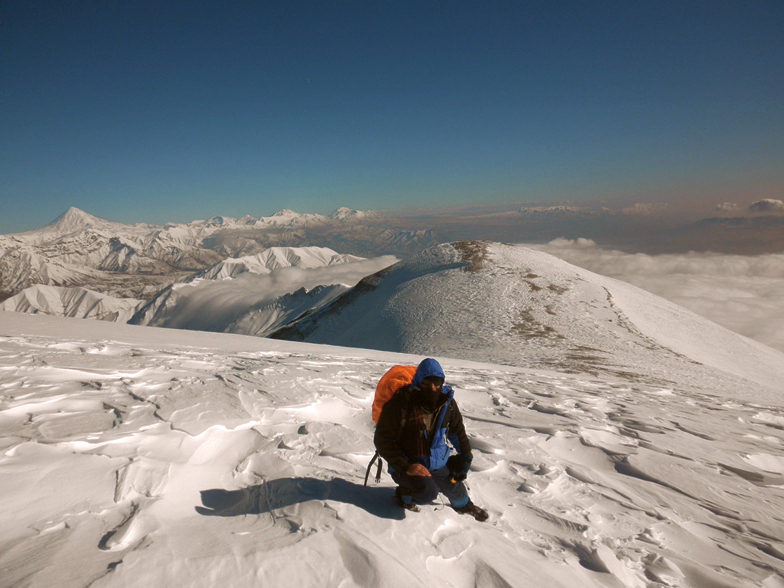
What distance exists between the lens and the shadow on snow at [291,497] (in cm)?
419

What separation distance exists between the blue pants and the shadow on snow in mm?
307

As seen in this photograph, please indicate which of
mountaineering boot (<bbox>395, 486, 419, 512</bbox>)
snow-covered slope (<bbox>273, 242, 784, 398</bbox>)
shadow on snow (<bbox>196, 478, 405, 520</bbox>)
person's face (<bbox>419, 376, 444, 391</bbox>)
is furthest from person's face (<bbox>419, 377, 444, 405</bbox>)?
snow-covered slope (<bbox>273, 242, 784, 398</bbox>)

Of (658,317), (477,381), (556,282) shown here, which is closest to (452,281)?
(556,282)

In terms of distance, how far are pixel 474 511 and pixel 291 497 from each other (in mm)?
2262

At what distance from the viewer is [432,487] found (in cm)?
433

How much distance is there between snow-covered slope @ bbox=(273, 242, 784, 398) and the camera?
83.7ft

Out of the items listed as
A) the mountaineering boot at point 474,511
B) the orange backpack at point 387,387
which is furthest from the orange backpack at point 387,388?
the mountaineering boot at point 474,511

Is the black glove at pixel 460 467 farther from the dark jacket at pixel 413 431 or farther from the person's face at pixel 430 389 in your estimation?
the person's face at pixel 430 389

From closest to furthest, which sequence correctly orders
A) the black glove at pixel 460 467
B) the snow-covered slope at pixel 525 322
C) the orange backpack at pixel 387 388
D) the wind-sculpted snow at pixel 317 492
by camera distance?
1. the wind-sculpted snow at pixel 317 492
2. the black glove at pixel 460 467
3. the orange backpack at pixel 387 388
4. the snow-covered slope at pixel 525 322

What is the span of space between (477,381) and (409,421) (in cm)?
842

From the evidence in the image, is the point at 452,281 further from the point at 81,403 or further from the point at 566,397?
the point at 81,403

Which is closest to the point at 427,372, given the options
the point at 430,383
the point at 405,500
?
the point at 430,383

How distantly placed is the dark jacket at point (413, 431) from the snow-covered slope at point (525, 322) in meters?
18.2

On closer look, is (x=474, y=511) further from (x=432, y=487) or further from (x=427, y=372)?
(x=427, y=372)
